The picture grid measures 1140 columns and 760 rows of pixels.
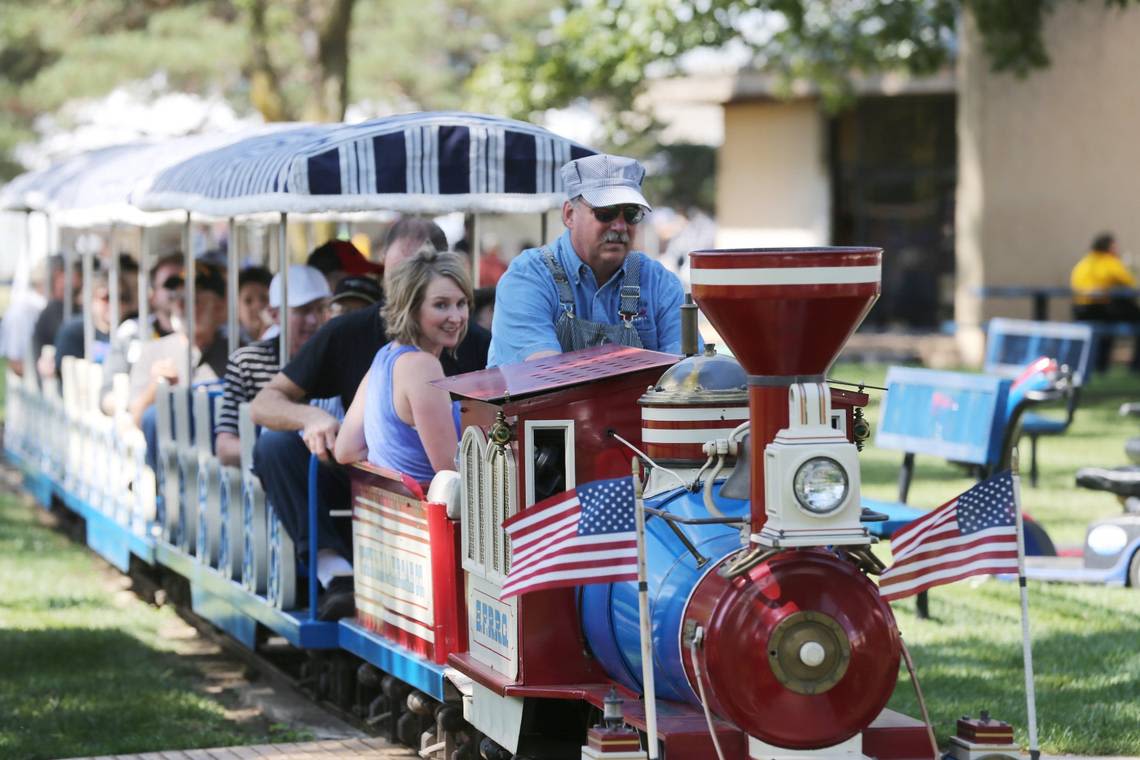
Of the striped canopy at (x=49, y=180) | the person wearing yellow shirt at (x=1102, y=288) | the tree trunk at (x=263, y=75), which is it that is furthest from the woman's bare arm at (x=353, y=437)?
the person wearing yellow shirt at (x=1102, y=288)

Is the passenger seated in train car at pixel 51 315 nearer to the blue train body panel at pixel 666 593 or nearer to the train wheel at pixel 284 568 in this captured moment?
the train wheel at pixel 284 568

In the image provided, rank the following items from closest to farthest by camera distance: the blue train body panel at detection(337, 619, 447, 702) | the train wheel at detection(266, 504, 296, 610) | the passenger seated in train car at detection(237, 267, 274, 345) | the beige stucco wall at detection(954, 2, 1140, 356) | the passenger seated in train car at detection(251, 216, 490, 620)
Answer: the blue train body panel at detection(337, 619, 447, 702) → the passenger seated in train car at detection(251, 216, 490, 620) → the train wheel at detection(266, 504, 296, 610) → the passenger seated in train car at detection(237, 267, 274, 345) → the beige stucco wall at detection(954, 2, 1140, 356)

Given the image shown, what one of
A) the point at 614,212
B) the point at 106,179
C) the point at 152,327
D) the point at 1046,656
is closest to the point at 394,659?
the point at 614,212

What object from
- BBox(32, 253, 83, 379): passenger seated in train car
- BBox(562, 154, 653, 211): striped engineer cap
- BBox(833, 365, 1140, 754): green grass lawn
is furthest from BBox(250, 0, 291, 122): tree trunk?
BBox(562, 154, 653, 211): striped engineer cap

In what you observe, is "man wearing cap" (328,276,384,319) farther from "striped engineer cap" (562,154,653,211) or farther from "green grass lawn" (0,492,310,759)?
Answer: "striped engineer cap" (562,154,653,211)

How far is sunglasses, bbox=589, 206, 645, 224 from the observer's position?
615 centimetres

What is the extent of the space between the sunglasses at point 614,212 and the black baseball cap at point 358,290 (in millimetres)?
2470

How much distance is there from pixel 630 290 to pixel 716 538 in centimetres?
150

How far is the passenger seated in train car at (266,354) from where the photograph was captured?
8.95 meters

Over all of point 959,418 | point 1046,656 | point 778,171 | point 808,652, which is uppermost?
point 778,171

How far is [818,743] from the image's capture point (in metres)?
4.57

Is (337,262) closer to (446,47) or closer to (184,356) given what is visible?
(184,356)

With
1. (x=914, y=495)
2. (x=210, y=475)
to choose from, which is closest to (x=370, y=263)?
(x=210, y=475)

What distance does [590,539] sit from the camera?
15.4ft
